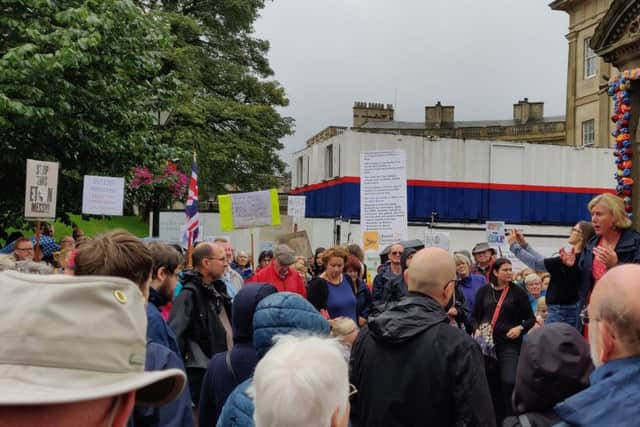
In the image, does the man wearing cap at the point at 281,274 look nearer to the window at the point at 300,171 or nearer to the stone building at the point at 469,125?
the window at the point at 300,171

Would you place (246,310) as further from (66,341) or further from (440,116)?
(440,116)

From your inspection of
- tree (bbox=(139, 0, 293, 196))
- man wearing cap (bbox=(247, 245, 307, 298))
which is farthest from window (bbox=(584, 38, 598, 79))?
man wearing cap (bbox=(247, 245, 307, 298))

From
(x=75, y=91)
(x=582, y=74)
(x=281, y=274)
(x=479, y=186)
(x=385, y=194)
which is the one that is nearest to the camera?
(x=281, y=274)

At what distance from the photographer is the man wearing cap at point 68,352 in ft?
4.59

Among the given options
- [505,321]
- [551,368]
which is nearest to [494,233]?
[505,321]

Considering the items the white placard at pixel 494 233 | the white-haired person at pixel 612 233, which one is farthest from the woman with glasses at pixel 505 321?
the white placard at pixel 494 233

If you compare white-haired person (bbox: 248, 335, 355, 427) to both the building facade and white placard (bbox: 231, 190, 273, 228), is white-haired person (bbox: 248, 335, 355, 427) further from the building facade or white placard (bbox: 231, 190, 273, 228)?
the building facade

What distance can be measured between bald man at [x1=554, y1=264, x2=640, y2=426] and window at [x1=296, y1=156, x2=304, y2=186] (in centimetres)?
3196

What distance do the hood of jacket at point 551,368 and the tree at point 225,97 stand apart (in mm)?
26531

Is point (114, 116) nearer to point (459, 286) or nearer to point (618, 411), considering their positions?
point (459, 286)

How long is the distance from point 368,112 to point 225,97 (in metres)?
47.4

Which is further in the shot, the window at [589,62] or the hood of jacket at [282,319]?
the window at [589,62]

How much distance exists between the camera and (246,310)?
3910 mm

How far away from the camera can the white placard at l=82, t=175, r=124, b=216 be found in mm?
12094
